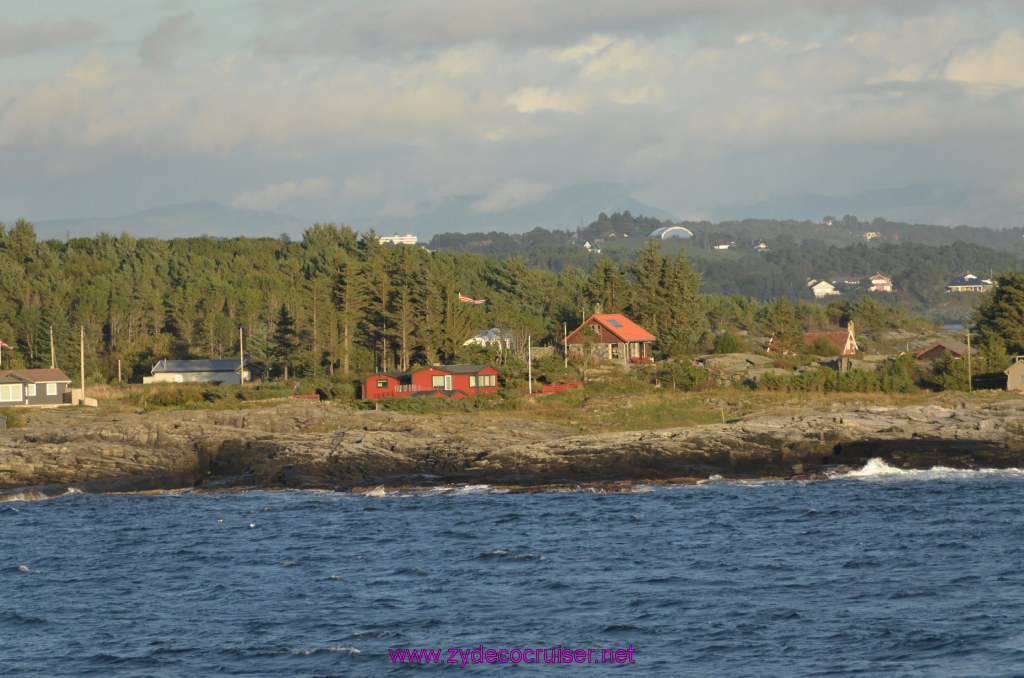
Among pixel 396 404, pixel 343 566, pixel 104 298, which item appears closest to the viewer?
pixel 343 566

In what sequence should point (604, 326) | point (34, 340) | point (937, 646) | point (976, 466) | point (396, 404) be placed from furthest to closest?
1. point (34, 340)
2. point (604, 326)
3. point (396, 404)
4. point (976, 466)
5. point (937, 646)

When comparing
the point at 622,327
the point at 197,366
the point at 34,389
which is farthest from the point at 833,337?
the point at 34,389

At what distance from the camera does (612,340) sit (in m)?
86.0

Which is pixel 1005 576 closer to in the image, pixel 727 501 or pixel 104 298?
pixel 727 501

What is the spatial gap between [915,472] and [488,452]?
19.3 metres

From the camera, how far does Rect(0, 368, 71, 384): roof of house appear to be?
223ft

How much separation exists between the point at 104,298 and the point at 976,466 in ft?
288

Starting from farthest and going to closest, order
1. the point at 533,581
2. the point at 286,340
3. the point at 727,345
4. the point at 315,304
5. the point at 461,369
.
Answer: the point at 727,345 → the point at 286,340 → the point at 315,304 → the point at 461,369 → the point at 533,581

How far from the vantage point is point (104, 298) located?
107m

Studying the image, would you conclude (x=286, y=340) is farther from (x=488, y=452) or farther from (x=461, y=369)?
(x=488, y=452)

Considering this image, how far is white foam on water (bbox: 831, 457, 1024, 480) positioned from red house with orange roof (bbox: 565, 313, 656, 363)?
3860 cm

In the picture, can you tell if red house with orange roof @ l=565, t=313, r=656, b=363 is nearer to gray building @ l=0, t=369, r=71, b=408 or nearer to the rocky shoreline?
the rocky shoreline

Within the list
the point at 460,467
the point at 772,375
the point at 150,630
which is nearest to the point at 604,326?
the point at 772,375

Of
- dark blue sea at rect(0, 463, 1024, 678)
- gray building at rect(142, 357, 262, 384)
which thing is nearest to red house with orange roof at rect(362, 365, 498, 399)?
gray building at rect(142, 357, 262, 384)
